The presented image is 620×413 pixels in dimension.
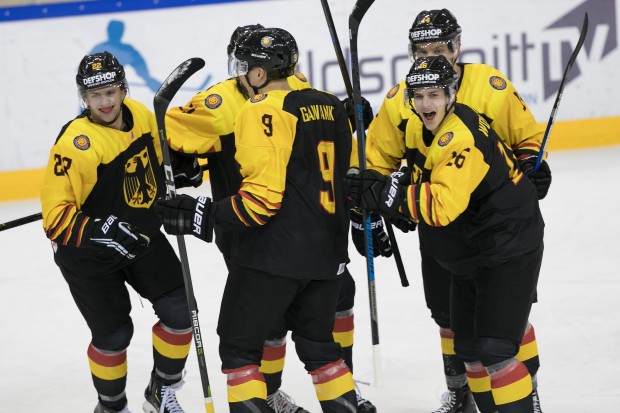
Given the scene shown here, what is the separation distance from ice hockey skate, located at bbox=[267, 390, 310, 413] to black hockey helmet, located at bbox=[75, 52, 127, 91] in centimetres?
122

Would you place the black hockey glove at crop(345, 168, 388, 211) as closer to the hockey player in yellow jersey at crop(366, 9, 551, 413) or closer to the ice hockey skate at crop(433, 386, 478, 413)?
the hockey player in yellow jersey at crop(366, 9, 551, 413)

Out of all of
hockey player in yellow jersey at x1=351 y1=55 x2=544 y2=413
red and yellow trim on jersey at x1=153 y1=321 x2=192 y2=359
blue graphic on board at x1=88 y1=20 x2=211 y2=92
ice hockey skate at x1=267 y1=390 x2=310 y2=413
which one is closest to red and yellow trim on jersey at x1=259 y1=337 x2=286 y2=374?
ice hockey skate at x1=267 y1=390 x2=310 y2=413

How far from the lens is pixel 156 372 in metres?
3.84

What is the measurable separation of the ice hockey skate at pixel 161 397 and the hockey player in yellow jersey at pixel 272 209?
67 cm

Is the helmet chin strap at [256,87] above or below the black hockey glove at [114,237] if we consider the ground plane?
above

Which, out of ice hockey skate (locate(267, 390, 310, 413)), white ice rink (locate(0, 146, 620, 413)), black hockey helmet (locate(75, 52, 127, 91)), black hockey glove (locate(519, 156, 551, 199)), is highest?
black hockey helmet (locate(75, 52, 127, 91))

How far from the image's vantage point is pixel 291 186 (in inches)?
124

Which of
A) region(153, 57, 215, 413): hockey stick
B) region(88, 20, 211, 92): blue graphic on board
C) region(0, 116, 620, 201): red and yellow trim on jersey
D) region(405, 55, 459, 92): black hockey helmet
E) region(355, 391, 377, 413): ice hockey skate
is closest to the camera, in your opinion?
region(405, 55, 459, 92): black hockey helmet

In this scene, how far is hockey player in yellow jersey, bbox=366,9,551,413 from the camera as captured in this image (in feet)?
11.8

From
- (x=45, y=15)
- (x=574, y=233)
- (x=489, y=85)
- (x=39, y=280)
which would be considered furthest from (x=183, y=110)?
(x=45, y=15)

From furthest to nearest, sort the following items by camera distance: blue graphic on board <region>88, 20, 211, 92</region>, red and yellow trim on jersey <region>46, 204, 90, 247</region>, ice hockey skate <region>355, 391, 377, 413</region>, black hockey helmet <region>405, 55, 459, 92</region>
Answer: blue graphic on board <region>88, 20, 211, 92</region>, ice hockey skate <region>355, 391, 377, 413</region>, red and yellow trim on jersey <region>46, 204, 90, 247</region>, black hockey helmet <region>405, 55, 459, 92</region>

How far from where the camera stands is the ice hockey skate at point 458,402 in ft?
12.6

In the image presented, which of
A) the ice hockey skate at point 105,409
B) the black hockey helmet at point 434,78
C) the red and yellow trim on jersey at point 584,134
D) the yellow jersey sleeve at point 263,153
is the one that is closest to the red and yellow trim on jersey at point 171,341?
the ice hockey skate at point 105,409

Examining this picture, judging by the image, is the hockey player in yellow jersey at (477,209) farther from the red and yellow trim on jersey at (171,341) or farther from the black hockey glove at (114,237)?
the red and yellow trim on jersey at (171,341)
